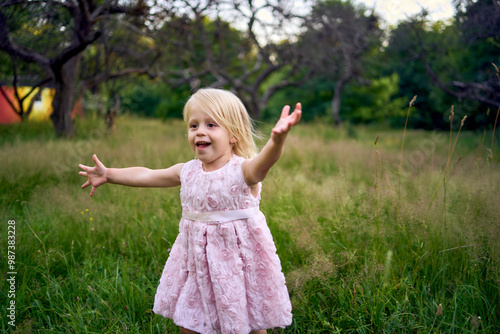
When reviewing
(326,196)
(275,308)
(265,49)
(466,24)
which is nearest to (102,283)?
(275,308)

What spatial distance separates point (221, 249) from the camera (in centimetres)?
165

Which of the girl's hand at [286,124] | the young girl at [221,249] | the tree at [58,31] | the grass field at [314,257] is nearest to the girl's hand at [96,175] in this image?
the young girl at [221,249]

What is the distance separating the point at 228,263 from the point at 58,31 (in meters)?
6.16

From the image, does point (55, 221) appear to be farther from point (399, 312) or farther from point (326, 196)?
point (399, 312)

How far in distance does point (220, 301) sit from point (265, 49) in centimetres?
1209

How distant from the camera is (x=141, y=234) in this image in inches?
118

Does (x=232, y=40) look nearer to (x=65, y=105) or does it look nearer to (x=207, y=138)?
(x=65, y=105)

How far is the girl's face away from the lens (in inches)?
66.8

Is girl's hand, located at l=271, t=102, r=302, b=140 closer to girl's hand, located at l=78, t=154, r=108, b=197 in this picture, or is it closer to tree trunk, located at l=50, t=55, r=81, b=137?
girl's hand, located at l=78, t=154, r=108, b=197

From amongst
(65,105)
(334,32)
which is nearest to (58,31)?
(65,105)

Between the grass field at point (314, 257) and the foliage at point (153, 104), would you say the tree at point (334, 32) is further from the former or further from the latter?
the foliage at point (153, 104)

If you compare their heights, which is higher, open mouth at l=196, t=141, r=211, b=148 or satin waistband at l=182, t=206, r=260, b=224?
open mouth at l=196, t=141, r=211, b=148

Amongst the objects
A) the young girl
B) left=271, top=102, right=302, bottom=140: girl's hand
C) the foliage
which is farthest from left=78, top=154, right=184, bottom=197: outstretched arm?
the foliage

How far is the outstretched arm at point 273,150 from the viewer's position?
4.53 ft
